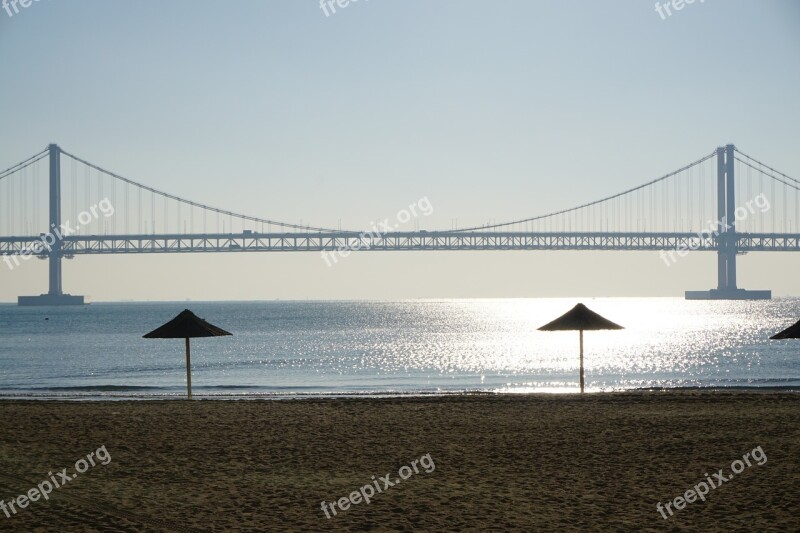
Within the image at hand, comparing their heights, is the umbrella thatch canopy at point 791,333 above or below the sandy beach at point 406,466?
above

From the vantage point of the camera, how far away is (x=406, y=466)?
33.3ft

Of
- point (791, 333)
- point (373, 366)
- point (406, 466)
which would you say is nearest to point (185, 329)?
point (406, 466)

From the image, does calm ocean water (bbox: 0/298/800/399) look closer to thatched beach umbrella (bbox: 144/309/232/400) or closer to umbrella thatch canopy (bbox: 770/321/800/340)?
thatched beach umbrella (bbox: 144/309/232/400)

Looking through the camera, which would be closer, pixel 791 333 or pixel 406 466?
pixel 406 466

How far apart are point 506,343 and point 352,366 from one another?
20.6 metres

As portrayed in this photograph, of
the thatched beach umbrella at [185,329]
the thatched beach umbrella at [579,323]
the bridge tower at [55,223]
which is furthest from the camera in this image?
the bridge tower at [55,223]

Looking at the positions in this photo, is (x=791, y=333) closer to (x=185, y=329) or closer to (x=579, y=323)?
(x=579, y=323)

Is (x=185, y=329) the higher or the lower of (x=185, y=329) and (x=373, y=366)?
the higher

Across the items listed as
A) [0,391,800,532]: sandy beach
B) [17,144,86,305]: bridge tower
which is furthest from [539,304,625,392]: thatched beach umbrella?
[17,144,86,305]: bridge tower

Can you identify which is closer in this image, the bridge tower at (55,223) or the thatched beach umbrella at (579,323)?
the thatched beach umbrella at (579,323)

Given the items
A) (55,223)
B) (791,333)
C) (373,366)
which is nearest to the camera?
(791,333)

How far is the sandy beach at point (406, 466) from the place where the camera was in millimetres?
7707

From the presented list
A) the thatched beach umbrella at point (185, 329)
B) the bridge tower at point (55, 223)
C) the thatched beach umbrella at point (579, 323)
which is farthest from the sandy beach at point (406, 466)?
the bridge tower at point (55, 223)

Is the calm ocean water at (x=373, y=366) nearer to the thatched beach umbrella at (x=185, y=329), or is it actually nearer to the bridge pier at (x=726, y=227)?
the thatched beach umbrella at (x=185, y=329)
